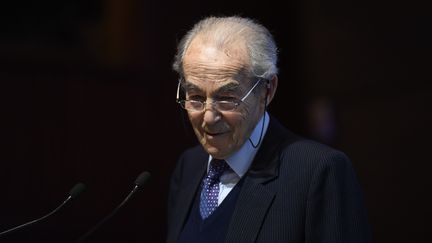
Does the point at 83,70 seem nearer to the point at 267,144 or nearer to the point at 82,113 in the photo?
the point at 82,113

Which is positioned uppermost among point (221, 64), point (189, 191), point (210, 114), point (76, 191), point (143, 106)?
point (221, 64)

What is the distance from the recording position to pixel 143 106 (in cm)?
392

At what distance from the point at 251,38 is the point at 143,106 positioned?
220 cm

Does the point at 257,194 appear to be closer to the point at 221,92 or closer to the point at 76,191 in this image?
the point at 221,92

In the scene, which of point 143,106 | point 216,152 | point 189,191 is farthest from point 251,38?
point 143,106

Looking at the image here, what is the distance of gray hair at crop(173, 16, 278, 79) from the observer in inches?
70.4

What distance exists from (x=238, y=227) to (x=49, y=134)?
219cm

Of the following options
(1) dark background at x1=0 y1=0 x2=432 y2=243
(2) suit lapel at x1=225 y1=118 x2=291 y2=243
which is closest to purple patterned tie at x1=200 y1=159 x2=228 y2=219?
(2) suit lapel at x1=225 y1=118 x2=291 y2=243

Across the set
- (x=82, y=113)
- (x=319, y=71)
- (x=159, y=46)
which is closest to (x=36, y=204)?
(x=82, y=113)

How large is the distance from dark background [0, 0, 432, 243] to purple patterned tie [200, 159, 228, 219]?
1.72 meters

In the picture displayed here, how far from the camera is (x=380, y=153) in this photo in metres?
3.59

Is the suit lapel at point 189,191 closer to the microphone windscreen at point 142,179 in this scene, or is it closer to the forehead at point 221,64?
the microphone windscreen at point 142,179

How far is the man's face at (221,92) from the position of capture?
1.78 metres

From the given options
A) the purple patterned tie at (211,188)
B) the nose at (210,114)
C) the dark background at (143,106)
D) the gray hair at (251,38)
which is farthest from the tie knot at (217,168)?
the dark background at (143,106)
